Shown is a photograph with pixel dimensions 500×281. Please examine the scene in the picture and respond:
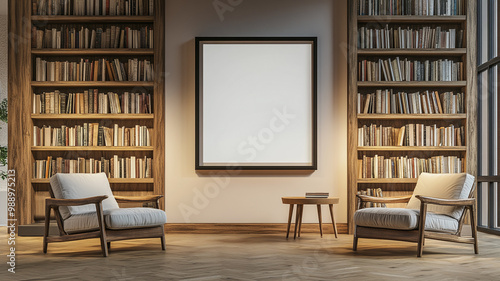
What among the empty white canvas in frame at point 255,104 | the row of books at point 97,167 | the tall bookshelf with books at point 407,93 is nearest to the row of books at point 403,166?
the tall bookshelf with books at point 407,93

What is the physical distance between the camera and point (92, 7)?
7051 mm

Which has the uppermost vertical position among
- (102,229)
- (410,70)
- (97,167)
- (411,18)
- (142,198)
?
(411,18)

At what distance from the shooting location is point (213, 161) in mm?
7039

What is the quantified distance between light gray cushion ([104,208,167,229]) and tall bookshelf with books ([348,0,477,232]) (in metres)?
2.59

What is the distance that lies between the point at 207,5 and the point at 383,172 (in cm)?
296

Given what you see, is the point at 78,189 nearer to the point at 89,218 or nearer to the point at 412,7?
the point at 89,218

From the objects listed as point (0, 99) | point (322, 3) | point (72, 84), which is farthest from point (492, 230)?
point (0, 99)

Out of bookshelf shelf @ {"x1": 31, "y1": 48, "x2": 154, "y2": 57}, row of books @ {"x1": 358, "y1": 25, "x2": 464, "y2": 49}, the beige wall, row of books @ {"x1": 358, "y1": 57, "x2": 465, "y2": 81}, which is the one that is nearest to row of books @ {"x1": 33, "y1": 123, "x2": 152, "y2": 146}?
the beige wall

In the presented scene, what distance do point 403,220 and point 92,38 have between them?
4273 mm

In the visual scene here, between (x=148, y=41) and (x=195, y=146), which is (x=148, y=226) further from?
(x=148, y=41)

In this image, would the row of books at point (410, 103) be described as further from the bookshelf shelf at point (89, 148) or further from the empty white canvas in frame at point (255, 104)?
the bookshelf shelf at point (89, 148)

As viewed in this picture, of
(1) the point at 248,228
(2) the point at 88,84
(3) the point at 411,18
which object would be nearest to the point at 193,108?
(2) the point at 88,84

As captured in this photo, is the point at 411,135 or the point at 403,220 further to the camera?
the point at 411,135

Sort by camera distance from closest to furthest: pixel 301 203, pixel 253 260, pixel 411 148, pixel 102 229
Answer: pixel 253 260 < pixel 102 229 < pixel 301 203 < pixel 411 148
